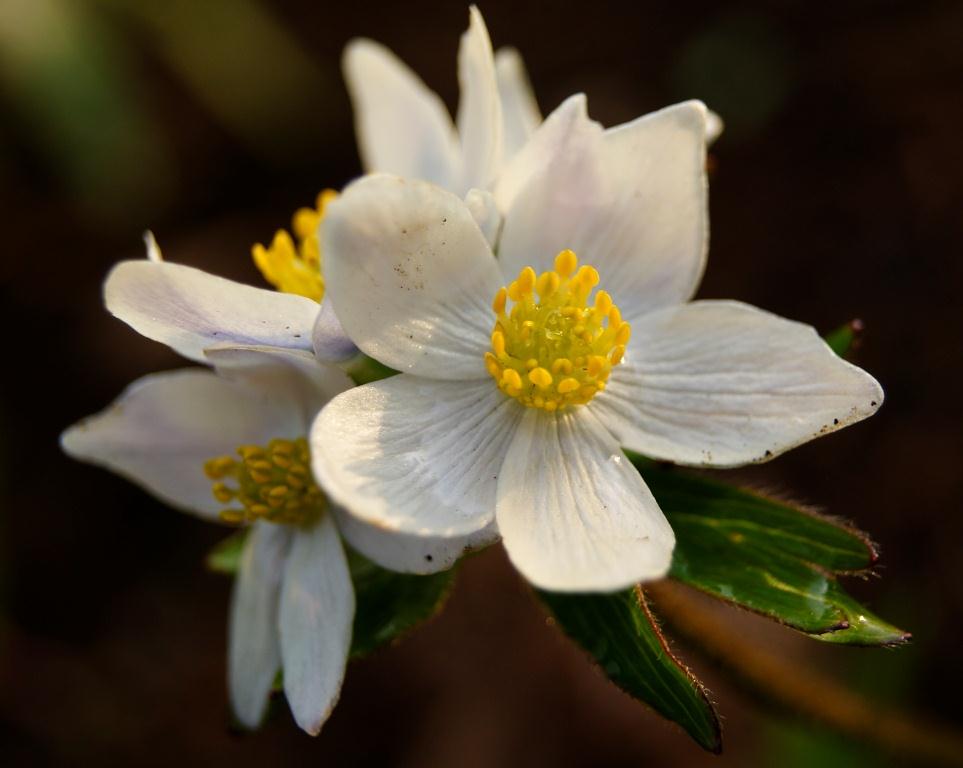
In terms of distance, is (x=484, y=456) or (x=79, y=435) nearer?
(x=484, y=456)

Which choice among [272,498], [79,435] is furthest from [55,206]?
[272,498]

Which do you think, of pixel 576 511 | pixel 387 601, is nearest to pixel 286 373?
pixel 387 601

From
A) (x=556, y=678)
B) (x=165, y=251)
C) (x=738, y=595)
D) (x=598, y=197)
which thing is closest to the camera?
(x=738, y=595)

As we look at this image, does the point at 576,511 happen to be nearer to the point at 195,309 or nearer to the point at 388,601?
the point at 388,601

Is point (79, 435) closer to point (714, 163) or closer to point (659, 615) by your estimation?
point (659, 615)

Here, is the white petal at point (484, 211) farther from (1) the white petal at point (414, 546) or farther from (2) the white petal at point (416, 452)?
(1) the white petal at point (414, 546)

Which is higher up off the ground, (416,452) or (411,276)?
(411,276)

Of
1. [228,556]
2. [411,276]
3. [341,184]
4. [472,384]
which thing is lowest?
[341,184]
